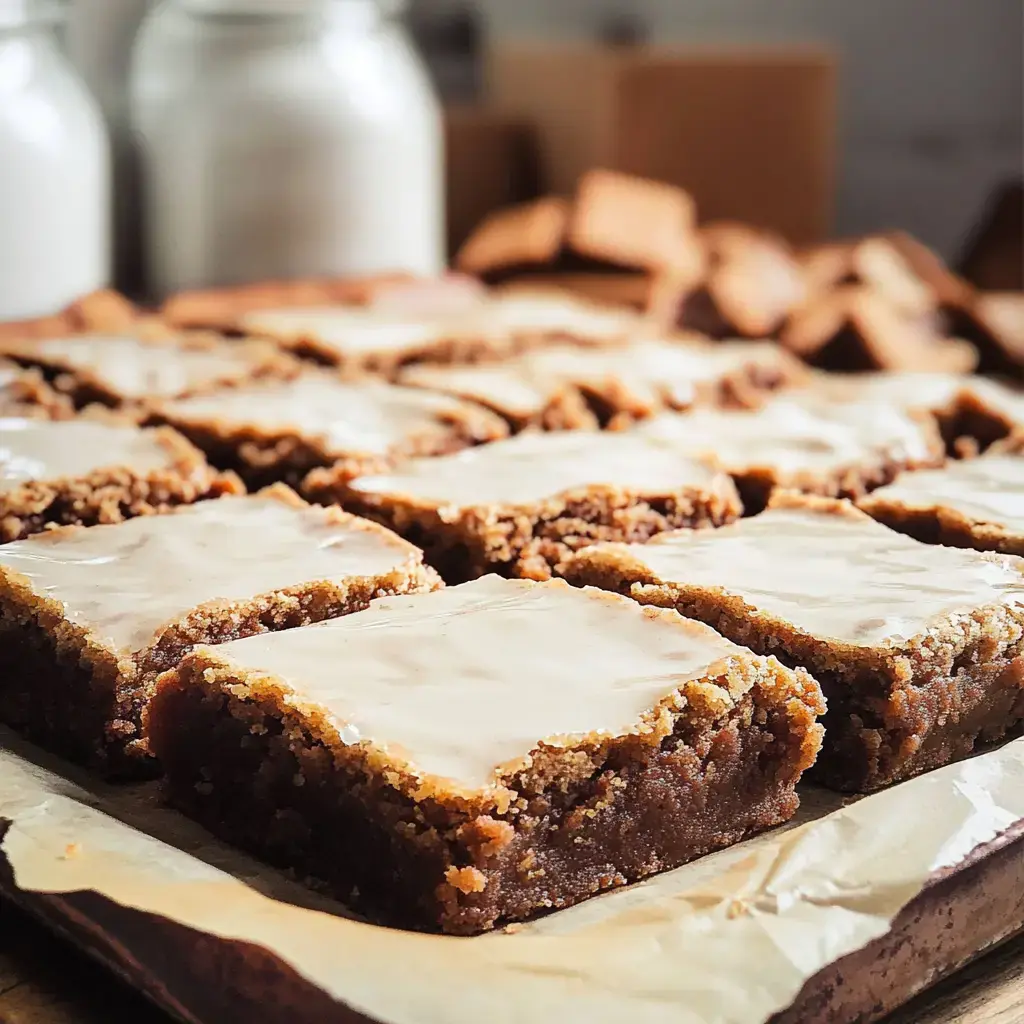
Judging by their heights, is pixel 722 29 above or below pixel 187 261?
above

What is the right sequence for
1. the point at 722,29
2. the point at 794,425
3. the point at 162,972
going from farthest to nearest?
the point at 722,29 → the point at 794,425 → the point at 162,972

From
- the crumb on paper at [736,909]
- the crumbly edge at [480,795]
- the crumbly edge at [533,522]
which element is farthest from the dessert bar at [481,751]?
the crumbly edge at [533,522]

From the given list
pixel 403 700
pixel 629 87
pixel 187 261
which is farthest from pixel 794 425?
pixel 629 87

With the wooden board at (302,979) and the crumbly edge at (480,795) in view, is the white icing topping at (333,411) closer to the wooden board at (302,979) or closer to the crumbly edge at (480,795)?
the crumbly edge at (480,795)

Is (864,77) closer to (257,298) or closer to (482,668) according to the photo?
(257,298)

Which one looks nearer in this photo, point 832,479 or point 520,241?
point 832,479

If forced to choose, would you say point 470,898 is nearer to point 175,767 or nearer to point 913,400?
point 175,767

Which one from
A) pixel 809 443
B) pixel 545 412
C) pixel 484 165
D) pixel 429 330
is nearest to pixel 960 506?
pixel 809 443
